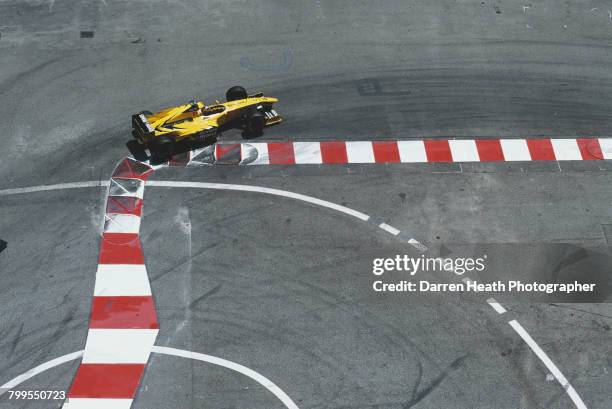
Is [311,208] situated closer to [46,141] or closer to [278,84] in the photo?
[278,84]

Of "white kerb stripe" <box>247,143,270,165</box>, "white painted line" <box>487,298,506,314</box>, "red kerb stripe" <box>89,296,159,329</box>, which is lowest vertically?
"white painted line" <box>487,298,506,314</box>

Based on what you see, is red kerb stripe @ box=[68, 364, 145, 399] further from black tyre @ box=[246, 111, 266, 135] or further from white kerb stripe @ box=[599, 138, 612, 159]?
white kerb stripe @ box=[599, 138, 612, 159]

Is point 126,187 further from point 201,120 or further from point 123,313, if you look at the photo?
point 123,313

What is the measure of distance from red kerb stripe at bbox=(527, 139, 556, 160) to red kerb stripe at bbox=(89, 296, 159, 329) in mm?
11056

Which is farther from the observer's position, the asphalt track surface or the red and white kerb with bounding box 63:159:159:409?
the asphalt track surface

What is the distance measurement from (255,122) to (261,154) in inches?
37.4

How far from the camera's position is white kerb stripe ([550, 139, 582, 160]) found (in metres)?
19.9

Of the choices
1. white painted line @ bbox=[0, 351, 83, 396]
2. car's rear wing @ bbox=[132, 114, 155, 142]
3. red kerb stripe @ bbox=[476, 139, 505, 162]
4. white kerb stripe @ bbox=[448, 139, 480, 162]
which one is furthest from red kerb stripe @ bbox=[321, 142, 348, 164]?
white painted line @ bbox=[0, 351, 83, 396]

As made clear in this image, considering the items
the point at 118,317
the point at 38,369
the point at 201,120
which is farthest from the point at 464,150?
the point at 38,369

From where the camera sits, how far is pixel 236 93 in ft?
67.3

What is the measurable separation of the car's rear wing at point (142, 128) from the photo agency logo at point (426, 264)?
6787 millimetres

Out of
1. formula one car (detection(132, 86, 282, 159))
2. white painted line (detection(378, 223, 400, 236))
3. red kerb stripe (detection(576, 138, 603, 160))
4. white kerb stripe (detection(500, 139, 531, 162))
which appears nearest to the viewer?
white painted line (detection(378, 223, 400, 236))

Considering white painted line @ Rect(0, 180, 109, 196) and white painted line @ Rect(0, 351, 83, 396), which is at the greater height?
white painted line @ Rect(0, 180, 109, 196)

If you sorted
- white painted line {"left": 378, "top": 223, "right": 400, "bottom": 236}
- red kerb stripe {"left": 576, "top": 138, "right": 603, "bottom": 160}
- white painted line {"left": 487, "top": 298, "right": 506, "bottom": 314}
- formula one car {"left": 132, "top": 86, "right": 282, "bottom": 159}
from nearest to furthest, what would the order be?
white painted line {"left": 487, "top": 298, "right": 506, "bottom": 314}
white painted line {"left": 378, "top": 223, "right": 400, "bottom": 236}
formula one car {"left": 132, "top": 86, "right": 282, "bottom": 159}
red kerb stripe {"left": 576, "top": 138, "right": 603, "bottom": 160}
